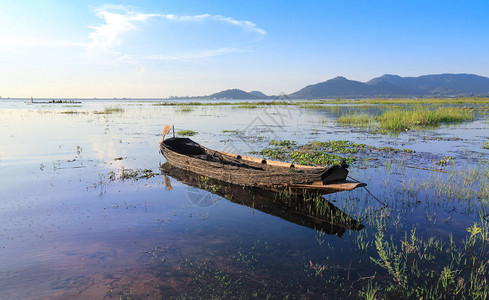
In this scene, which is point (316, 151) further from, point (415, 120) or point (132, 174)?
point (415, 120)

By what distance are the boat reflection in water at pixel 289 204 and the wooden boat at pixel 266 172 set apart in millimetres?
362

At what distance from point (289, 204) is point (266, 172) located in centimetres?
123

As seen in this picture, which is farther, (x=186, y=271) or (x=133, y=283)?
(x=186, y=271)

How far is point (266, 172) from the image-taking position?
8.77 metres

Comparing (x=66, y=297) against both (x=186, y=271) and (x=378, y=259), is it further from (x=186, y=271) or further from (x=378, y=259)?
(x=378, y=259)

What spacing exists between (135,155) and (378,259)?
45.2 feet

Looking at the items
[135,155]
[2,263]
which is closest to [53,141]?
[135,155]

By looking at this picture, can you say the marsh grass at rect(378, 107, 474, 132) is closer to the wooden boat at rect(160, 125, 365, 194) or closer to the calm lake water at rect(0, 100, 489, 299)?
the calm lake water at rect(0, 100, 489, 299)

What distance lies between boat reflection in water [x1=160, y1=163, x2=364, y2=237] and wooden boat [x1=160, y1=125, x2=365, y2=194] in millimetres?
362

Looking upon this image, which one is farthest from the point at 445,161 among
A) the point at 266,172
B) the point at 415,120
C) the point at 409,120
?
the point at 415,120

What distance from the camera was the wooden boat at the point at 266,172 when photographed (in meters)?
7.43

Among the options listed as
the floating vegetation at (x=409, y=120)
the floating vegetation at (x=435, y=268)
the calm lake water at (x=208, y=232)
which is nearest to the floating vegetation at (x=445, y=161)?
the calm lake water at (x=208, y=232)

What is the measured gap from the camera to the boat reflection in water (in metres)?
7.23

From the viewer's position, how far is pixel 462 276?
5.00 metres
